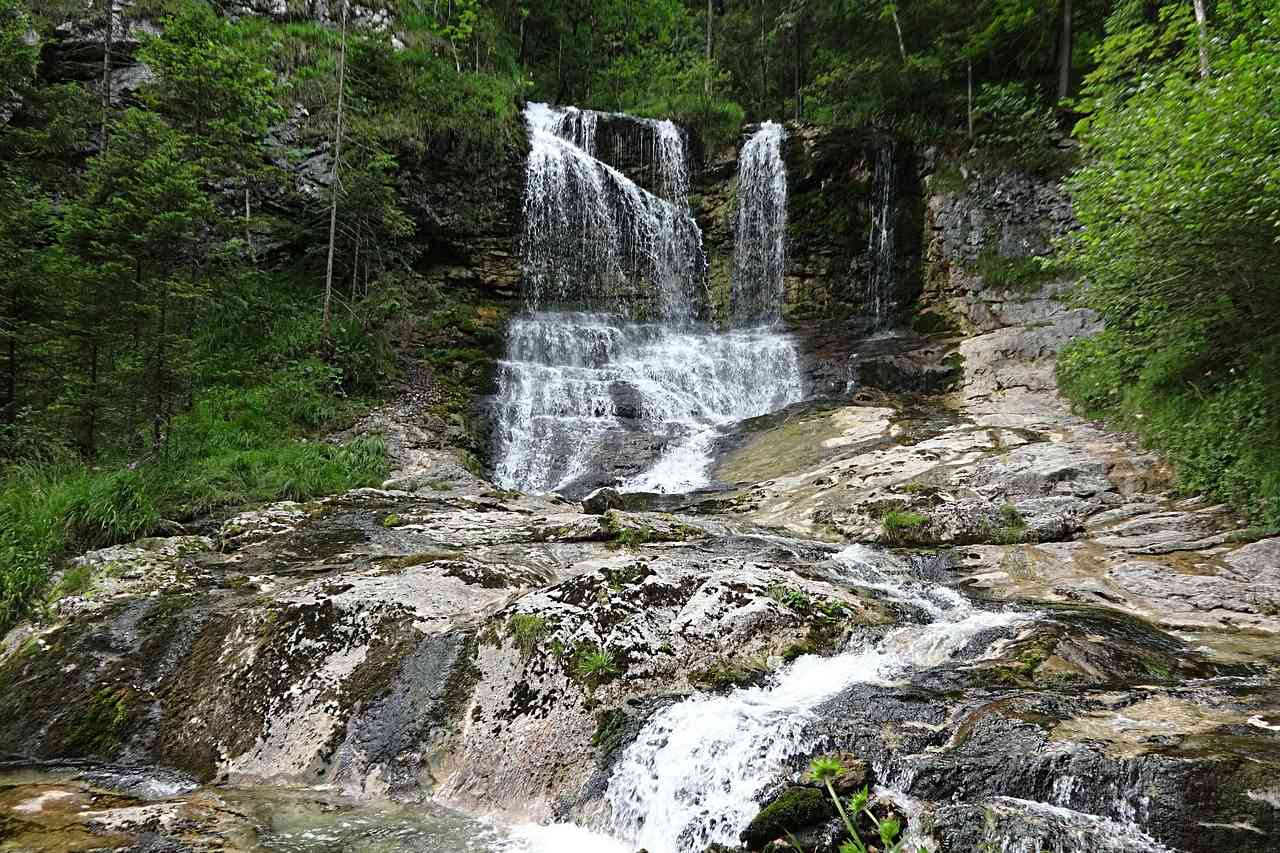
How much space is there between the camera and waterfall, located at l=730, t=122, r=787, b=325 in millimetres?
19875

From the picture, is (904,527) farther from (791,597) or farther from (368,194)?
(368,194)

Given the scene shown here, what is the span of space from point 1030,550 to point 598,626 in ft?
16.7

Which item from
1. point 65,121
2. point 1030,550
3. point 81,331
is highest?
point 65,121

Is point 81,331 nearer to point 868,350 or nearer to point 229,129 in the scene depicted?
point 229,129

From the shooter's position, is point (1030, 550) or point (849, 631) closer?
point (849, 631)

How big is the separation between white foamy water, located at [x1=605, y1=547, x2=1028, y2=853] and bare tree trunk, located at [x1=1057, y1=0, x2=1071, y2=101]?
1966 centimetres

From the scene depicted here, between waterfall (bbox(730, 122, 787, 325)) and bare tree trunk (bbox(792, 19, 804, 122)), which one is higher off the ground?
bare tree trunk (bbox(792, 19, 804, 122))

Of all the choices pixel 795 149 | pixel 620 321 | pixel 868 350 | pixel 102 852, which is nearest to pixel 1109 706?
pixel 102 852

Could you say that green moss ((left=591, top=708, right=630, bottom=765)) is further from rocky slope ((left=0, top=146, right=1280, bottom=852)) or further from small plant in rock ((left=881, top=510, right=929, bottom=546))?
small plant in rock ((left=881, top=510, right=929, bottom=546))

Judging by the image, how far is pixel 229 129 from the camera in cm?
1326

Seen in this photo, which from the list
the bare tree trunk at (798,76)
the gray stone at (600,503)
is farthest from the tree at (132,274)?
the bare tree trunk at (798,76)

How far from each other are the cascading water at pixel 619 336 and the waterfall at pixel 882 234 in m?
2.65

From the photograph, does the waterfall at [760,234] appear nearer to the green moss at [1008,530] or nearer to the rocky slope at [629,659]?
the rocky slope at [629,659]

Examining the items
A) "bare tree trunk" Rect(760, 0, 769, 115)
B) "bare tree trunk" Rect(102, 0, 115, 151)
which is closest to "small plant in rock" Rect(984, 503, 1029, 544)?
"bare tree trunk" Rect(102, 0, 115, 151)
